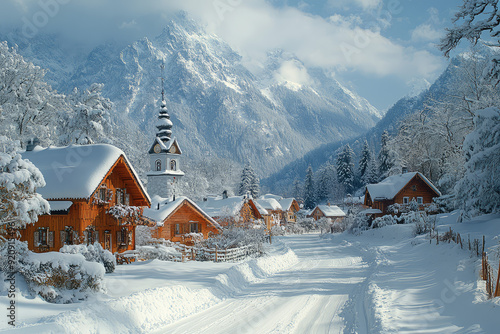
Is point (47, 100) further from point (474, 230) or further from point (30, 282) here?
point (474, 230)

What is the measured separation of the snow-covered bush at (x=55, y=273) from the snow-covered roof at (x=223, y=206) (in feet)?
108

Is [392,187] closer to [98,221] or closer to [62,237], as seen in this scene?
[98,221]

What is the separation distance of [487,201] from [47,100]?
3952cm

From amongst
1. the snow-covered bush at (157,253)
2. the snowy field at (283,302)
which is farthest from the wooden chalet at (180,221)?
the snowy field at (283,302)

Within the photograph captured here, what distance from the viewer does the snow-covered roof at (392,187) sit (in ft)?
180

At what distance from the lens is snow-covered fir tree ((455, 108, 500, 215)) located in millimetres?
21312

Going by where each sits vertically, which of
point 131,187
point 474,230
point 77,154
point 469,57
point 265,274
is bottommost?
point 265,274

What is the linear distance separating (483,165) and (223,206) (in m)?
31.7

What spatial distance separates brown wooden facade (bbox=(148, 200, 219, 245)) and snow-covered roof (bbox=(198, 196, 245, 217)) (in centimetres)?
655

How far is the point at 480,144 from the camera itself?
2230cm

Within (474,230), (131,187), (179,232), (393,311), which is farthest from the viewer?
(179,232)

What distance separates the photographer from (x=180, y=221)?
3675cm

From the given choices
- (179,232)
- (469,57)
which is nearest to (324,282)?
(179,232)

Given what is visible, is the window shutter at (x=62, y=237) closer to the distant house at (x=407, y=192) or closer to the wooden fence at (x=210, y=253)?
the wooden fence at (x=210, y=253)
